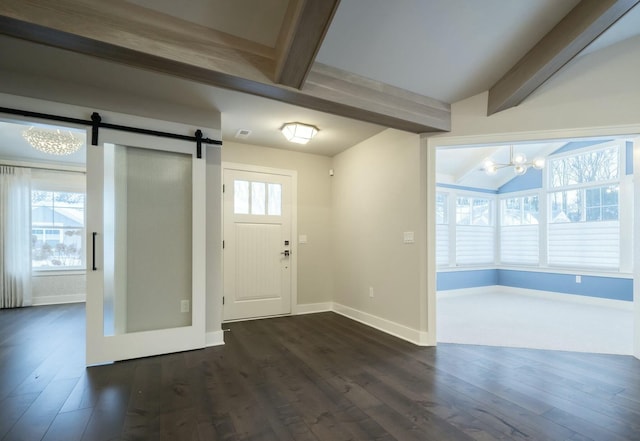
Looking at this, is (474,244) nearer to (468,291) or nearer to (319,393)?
(468,291)

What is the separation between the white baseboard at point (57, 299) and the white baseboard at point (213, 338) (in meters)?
3.92

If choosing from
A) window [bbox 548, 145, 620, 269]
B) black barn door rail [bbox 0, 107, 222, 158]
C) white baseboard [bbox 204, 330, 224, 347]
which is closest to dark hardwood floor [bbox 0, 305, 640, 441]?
white baseboard [bbox 204, 330, 224, 347]

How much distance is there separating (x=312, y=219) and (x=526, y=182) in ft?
16.9

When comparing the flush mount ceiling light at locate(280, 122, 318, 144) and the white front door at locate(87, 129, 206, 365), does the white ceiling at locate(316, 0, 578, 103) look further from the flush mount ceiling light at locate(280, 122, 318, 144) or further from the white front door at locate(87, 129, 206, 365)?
the white front door at locate(87, 129, 206, 365)

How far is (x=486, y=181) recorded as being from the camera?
714cm

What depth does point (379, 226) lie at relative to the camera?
4.12 metres

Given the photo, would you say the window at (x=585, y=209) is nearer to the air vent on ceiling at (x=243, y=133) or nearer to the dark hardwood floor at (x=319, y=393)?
the dark hardwood floor at (x=319, y=393)

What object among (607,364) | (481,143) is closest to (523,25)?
(481,143)

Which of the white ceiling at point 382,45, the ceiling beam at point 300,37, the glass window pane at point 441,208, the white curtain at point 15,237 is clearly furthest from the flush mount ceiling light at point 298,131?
the white curtain at point 15,237

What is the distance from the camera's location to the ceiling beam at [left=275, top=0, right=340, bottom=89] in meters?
1.81

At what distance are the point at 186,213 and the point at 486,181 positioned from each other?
6.63 meters

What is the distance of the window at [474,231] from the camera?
22.3 feet

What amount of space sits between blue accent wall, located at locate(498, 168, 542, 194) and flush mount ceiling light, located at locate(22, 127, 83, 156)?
8.22m

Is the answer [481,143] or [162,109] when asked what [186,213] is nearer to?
[162,109]
